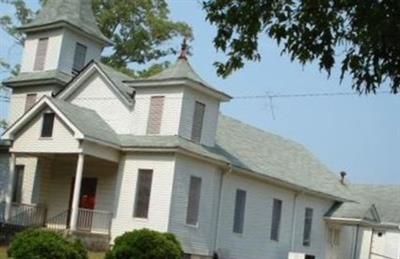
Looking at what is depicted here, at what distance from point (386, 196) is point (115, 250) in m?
30.0

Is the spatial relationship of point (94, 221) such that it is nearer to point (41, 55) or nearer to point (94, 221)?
point (94, 221)

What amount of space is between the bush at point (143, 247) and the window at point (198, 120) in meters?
7.24

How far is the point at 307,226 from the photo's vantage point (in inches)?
1550

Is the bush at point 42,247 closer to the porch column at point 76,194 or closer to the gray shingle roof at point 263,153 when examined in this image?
the porch column at point 76,194

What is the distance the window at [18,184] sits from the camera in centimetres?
3500

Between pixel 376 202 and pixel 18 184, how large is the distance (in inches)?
960

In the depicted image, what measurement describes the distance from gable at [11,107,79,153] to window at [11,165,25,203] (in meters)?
3.72

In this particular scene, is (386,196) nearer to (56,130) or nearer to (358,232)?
(358,232)

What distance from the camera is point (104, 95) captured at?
33531 mm

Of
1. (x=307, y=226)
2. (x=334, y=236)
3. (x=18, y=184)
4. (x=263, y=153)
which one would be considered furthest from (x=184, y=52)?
(x=334, y=236)

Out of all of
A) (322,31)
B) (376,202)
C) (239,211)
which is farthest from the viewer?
(376,202)

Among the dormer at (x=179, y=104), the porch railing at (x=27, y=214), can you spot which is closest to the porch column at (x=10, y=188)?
the porch railing at (x=27, y=214)

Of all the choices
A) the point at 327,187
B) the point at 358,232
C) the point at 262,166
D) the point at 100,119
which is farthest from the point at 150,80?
the point at 358,232

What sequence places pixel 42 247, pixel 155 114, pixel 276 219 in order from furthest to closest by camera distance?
pixel 276 219 < pixel 155 114 < pixel 42 247
